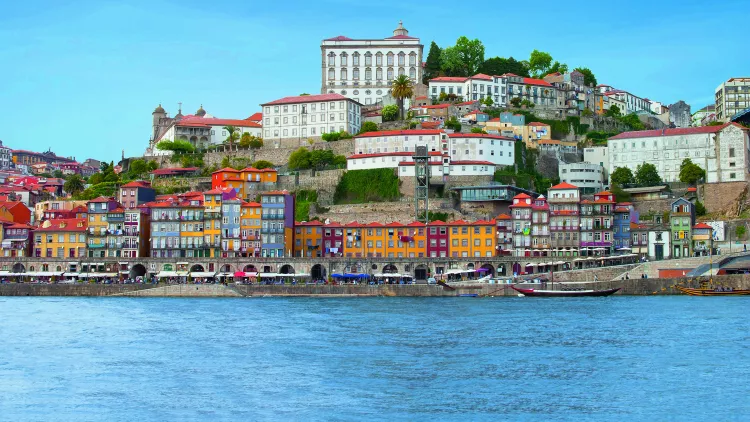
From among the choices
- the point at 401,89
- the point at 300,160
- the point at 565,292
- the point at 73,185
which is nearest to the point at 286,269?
the point at 300,160

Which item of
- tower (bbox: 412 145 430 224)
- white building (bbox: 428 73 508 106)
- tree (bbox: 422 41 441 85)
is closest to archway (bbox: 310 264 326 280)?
tower (bbox: 412 145 430 224)

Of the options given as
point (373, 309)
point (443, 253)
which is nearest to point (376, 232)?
point (443, 253)

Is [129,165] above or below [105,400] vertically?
above

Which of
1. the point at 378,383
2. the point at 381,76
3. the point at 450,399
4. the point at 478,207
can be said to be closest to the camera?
the point at 450,399

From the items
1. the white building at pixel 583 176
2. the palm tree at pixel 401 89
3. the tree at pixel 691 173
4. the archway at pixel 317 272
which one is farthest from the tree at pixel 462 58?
the archway at pixel 317 272

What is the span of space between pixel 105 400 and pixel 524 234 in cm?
5204

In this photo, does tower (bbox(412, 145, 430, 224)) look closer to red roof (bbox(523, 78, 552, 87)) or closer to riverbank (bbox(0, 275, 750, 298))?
riverbank (bbox(0, 275, 750, 298))

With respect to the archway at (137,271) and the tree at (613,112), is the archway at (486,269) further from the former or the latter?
the tree at (613,112)

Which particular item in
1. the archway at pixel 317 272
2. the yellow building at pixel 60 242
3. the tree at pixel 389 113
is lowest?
the archway at pixel 317 272

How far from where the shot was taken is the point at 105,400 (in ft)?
98.4

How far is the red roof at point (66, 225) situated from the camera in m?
80.4

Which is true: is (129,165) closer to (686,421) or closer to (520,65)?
(520,65)

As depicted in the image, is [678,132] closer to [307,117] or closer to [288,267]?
[307,117]

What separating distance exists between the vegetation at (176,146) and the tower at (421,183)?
88.1ft
